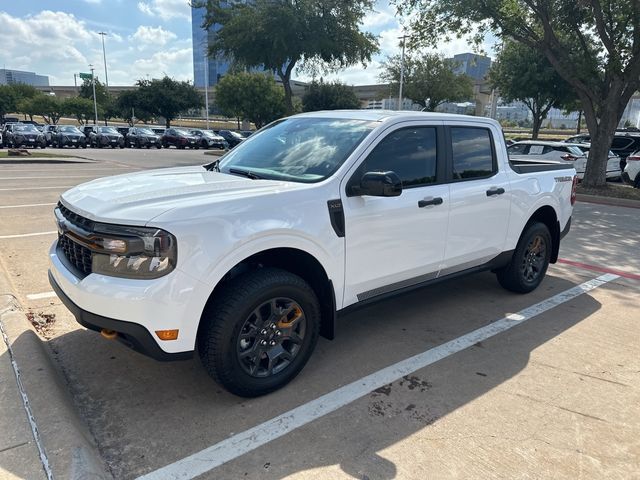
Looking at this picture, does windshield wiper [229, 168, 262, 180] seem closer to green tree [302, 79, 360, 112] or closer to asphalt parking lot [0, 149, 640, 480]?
asphalt parking lot [0, 149, 640, 480]

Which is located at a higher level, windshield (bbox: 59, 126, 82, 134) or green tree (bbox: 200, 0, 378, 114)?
green tree (bbox: 200, 0, 378, 114)

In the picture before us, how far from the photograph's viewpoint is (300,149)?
3.97m

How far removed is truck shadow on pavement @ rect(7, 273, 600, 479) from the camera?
268 centimetres

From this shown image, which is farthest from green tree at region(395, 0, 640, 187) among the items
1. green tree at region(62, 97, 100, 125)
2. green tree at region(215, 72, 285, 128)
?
green tree at region(62, 97, 100, 125)

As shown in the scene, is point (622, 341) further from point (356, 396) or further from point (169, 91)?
point (169, 91)

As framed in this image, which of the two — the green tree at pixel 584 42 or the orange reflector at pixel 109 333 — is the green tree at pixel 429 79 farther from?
the orange reflector at pixel 109 333

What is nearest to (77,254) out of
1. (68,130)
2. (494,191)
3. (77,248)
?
(77,248)

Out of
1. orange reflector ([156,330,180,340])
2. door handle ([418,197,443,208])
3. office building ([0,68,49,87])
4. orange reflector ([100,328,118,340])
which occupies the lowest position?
orange reflector ([100,328,118,340])

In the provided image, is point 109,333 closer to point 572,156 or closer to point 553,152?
point 553,152

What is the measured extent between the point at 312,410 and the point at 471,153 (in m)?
2.78

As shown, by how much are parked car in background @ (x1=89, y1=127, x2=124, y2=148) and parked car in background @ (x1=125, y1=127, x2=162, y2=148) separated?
1.18 m

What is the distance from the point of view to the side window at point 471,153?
4426 millimetres

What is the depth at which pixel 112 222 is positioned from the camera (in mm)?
2795

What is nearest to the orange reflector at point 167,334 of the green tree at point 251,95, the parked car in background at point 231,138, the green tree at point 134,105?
the parked car in background at point 231,138
